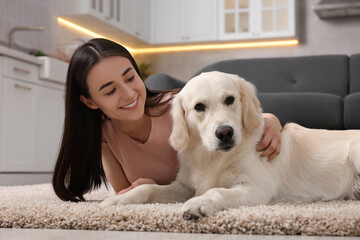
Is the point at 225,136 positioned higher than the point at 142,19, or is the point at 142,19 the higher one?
the point at 142,19

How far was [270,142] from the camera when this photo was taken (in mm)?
1724

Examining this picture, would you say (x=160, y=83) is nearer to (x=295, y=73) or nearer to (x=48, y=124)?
(x=295, y=73)

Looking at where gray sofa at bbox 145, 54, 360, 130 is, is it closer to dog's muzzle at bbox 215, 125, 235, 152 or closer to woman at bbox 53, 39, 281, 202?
woman at bbox 53, 39, 281, 202

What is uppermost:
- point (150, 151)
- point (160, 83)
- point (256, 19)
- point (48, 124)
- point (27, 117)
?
point (256, 19)

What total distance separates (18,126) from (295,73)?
2.36 metres

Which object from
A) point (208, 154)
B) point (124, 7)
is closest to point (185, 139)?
point (208, 154)

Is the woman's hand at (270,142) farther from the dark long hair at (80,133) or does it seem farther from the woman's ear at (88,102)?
the woman's ear at (88,102)

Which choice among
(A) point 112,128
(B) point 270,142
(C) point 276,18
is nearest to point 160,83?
(A) point 112,128

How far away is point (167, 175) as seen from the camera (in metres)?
2.02

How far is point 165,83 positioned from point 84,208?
5.21 feet

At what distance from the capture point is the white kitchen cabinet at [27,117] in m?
3.70

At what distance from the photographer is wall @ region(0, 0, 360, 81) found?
465 centimetres

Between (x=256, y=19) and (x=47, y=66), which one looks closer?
(x=47, y=66)

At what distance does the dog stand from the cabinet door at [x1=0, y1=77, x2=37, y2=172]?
7.61 feet
